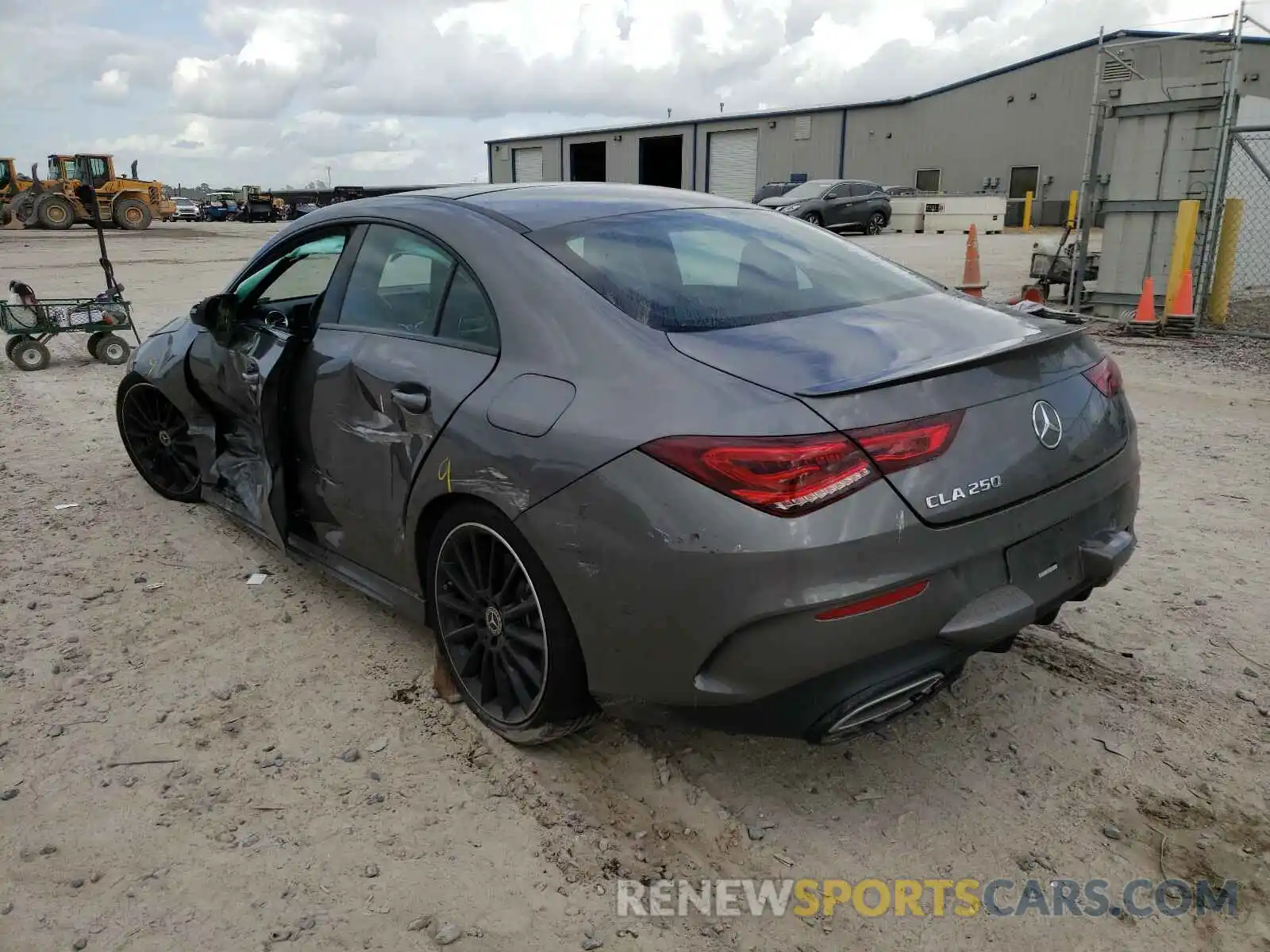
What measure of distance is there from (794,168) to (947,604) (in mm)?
44949

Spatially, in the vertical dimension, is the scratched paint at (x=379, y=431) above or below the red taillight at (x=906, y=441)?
below

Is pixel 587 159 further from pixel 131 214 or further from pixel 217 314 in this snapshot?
pixel 217 314

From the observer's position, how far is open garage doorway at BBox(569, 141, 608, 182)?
169ft

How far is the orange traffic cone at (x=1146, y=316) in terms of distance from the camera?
9.80m

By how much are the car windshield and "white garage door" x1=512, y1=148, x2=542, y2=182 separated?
27.9m

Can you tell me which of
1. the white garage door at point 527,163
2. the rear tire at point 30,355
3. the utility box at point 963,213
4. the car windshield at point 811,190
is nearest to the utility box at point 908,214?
the utility box at point 963,213

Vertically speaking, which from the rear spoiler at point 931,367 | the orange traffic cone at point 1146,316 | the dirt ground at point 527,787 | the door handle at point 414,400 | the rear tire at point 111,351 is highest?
the rear spoiler at point 931,367

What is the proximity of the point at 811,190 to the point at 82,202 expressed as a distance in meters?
24.2

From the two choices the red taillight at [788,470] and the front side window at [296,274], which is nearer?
the red taillight at [788,470]

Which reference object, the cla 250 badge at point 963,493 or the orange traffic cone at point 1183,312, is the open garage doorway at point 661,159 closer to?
the orange traffic cone at point 1183,312

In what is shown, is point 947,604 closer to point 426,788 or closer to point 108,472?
point 426,788

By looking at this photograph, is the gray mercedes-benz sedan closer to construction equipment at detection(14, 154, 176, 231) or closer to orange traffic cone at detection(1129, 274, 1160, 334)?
orange traffic cone at detection(1129, 274, 1160, 334)

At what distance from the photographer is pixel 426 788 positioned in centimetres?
273

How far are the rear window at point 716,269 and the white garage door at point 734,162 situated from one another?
145 ft
